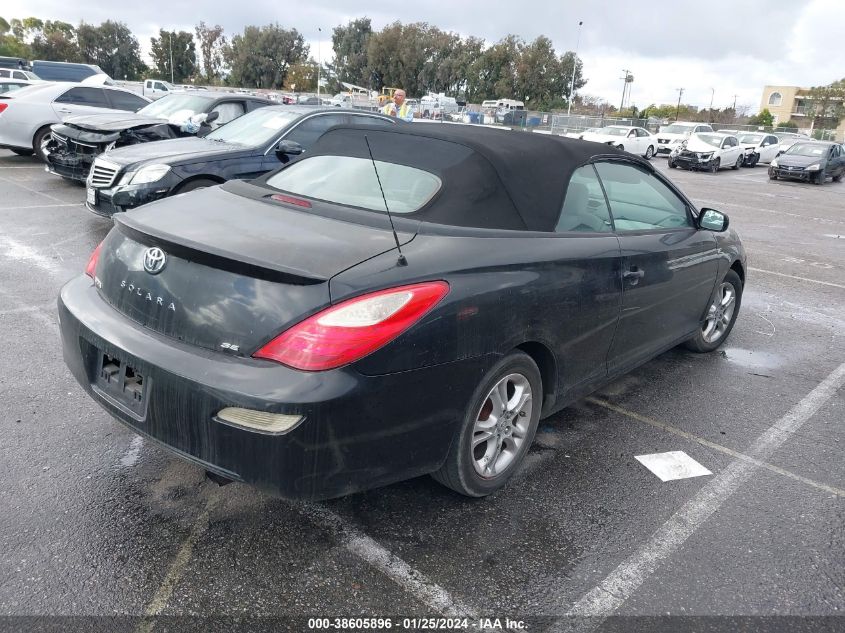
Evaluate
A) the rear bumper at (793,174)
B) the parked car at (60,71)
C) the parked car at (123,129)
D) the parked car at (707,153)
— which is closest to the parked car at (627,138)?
the parked car at (707,153)

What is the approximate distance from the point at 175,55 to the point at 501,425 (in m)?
104

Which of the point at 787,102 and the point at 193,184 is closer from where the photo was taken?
the point at 193,184

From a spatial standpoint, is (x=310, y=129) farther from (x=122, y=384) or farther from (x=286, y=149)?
(x=122, y=384)

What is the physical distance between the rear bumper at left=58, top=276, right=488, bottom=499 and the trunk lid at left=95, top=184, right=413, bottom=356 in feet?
0.30

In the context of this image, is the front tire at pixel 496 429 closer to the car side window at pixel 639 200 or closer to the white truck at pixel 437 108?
the car side window at pixel 639 200

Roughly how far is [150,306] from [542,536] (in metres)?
1.85

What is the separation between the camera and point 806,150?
24703mm

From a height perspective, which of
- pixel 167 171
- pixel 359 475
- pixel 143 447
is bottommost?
pixel 143 447

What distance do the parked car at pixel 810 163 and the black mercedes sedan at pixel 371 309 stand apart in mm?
23309

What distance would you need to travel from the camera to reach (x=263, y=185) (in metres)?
3.63

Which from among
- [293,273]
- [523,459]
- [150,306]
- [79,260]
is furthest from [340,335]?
[79,260]

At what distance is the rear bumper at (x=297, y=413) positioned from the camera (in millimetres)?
2260

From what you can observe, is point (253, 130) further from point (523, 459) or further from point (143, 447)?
point (523, 459)

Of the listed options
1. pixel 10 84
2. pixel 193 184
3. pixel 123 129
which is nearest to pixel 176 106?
pixel 123 129
